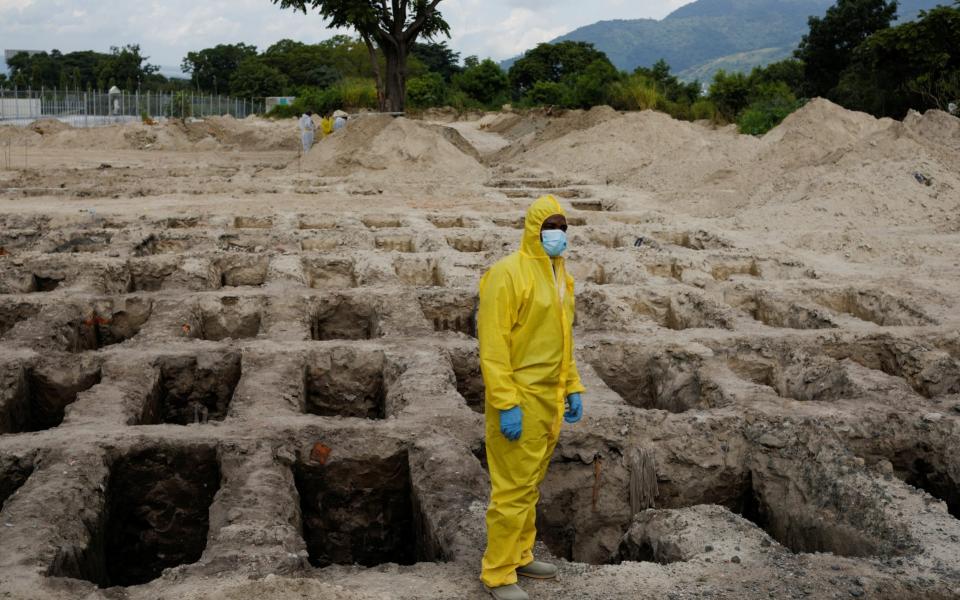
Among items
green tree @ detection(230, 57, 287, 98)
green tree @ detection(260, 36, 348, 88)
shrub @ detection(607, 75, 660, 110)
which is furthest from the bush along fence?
shrub @ detection(607, 75, 660, 110)

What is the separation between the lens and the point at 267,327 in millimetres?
7504

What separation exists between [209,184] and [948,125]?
43.6ft

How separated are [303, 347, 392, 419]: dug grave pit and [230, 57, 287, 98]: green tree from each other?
167 ft

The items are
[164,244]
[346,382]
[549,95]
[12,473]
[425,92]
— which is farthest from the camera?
[425,92]

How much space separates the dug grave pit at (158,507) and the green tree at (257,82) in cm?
5258

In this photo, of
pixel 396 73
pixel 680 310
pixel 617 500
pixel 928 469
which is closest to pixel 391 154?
pixel 396 73

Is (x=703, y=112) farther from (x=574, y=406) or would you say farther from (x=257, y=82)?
(x=257, y=82)

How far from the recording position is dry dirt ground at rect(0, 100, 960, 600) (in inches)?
157

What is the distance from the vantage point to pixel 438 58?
6600 centimetres

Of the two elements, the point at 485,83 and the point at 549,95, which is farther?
the point at 485,83

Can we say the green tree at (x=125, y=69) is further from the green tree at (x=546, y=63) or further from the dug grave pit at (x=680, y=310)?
the dug grave pit at (x=680, y=310)

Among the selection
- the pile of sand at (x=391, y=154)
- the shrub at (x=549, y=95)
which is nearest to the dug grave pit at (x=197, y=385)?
the pile of sand at (x=391, y=154)

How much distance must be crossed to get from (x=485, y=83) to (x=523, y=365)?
41938 mm

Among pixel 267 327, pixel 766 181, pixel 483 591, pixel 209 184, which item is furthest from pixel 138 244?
pixel 766 181
